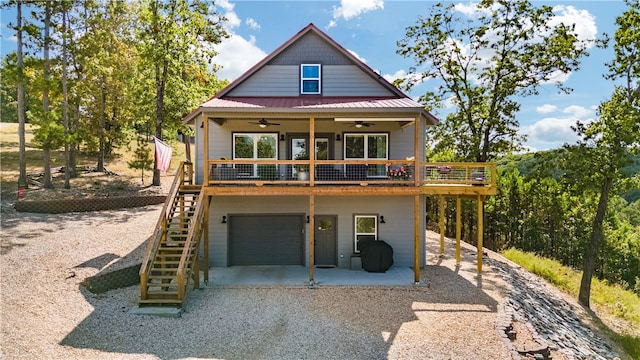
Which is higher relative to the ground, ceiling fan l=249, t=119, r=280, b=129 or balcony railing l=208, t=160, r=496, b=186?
ceiling fan l=249, t=119, r=280, b=129

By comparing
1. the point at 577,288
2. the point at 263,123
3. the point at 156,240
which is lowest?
the point at 577,288

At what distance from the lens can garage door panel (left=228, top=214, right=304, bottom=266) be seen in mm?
15383

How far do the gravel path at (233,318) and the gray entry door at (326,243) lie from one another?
2.95m

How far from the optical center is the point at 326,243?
50.4ft

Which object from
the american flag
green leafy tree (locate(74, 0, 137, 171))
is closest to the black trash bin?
the american flag

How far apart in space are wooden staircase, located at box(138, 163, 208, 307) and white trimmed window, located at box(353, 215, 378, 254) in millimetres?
5970

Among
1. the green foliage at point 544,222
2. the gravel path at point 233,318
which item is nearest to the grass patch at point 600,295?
the gravel path at point 233,318

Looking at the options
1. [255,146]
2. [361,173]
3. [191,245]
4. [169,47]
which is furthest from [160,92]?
[361,173]

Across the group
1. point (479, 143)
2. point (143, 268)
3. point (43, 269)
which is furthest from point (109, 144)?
point (479, 143)

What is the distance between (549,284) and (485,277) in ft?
21.7

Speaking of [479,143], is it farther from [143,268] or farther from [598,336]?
[143,268]

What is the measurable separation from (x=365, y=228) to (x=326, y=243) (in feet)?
5.59

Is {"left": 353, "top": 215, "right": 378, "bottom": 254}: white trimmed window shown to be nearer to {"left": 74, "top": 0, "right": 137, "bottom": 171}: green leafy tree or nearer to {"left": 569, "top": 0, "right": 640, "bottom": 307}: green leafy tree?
{"left": 569, "top": 0, "right": 640, "bottom": 307}: green leafy tree

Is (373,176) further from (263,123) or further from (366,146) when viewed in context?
(263,123)
